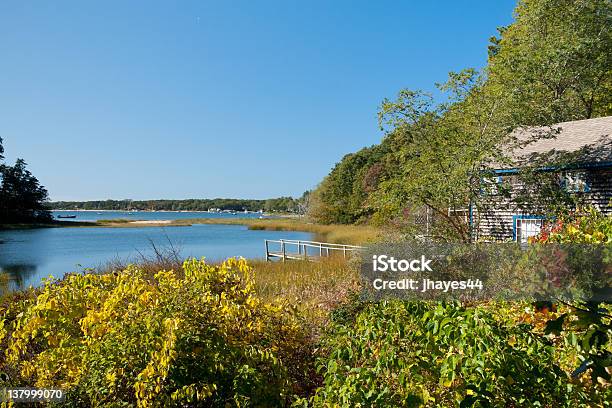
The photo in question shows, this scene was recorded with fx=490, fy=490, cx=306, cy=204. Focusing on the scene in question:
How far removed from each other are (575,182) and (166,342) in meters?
14.7

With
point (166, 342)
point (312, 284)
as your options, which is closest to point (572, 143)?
point (312, 284)

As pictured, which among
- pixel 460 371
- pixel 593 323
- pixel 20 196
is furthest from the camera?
pixel 20 196

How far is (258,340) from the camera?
4258 millimetres

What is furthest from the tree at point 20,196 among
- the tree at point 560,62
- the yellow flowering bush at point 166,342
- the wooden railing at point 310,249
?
the yellow flowering bush at point 166,342

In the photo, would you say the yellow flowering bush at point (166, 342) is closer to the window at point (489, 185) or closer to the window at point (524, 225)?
the window at point (489, 185)

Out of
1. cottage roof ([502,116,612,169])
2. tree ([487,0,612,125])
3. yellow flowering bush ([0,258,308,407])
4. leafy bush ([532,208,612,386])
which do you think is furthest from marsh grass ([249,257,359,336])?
tree ([487,0,612,125])

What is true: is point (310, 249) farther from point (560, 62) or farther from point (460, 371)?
point (460, 371)

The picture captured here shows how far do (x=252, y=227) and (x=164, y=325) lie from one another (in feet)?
198

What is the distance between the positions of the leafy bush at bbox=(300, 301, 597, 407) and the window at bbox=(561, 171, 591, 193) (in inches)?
534

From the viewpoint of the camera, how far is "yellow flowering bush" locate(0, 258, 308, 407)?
364cm

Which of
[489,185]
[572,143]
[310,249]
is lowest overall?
[310,249]

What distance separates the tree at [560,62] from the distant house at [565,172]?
1.57 meters

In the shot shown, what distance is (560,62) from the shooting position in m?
19.7

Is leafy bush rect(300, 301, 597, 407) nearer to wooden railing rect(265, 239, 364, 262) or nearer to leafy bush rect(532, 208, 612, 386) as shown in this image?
leafy bush rect(532, 208, 612, 386)
